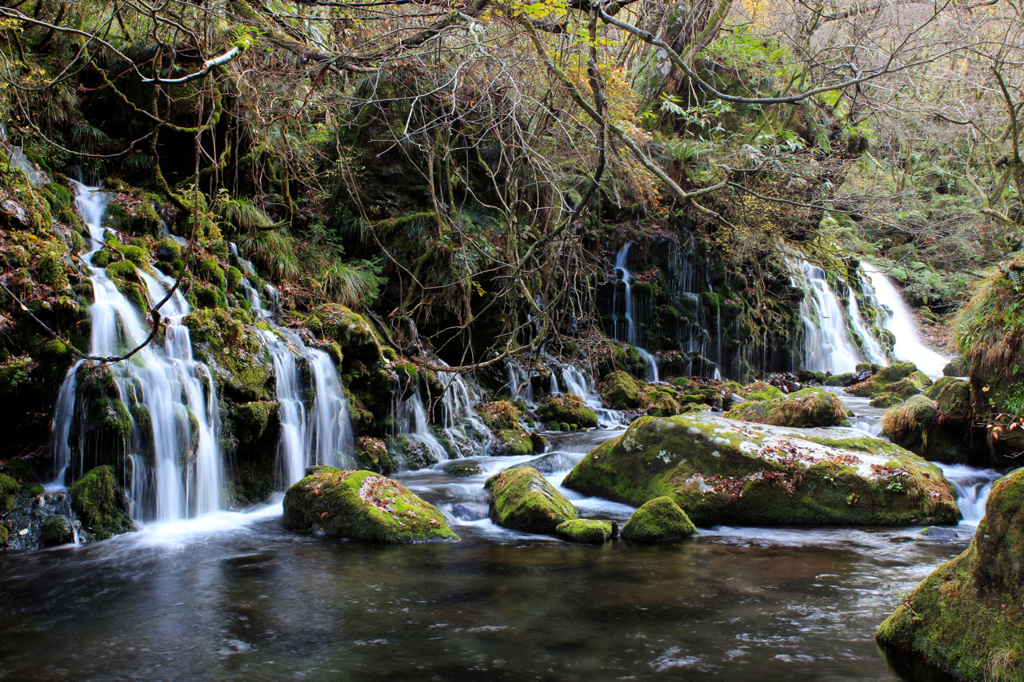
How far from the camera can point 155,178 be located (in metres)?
10.9

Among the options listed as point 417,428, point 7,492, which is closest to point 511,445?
point 417,428

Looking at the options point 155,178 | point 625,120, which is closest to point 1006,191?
point 625,120

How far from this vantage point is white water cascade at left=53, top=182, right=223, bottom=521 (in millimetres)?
6371

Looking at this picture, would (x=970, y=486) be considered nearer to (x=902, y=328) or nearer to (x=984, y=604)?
(x=984, y=604)

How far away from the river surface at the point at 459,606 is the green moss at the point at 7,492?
1.96 ft

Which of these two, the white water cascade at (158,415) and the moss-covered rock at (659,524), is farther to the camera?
the white water cascade at (158,415)

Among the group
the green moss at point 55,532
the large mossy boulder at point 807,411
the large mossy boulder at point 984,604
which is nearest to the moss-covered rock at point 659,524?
the large mossy boulder at point 984,604

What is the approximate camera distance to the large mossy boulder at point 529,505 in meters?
6.40

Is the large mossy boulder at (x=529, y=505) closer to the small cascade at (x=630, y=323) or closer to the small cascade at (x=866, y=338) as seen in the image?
the small cascade at (x=630, y=323)

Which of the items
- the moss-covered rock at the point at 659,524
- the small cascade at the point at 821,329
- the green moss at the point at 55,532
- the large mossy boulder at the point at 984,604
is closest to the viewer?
the large mossy boulder at the point at 984,604

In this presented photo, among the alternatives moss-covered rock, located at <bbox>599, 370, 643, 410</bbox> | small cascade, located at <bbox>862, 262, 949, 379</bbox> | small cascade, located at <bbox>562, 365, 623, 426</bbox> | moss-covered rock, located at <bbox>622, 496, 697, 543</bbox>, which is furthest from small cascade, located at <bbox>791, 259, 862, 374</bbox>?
moss-covered rock, located at <bbox>622, 496, 697, 543</bbox>

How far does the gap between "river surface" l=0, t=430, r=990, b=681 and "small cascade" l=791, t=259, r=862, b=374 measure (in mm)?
14202

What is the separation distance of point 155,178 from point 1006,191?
61.6ft

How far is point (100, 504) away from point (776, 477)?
645 cm
